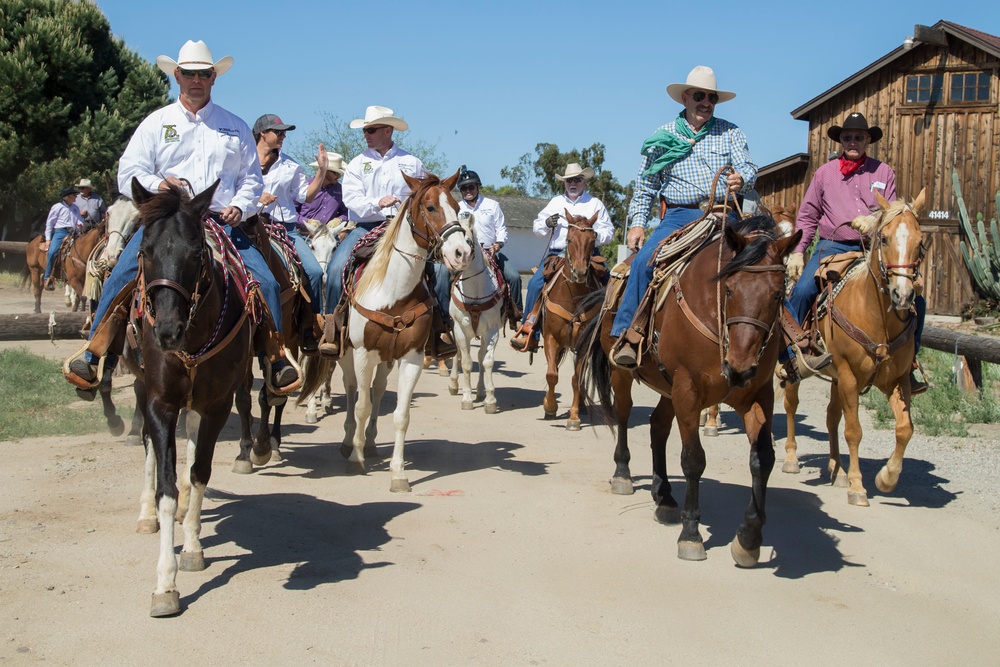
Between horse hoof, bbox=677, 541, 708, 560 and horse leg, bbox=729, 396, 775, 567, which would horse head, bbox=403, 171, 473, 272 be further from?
horse hoof, bbox=677, 541, 708, 560

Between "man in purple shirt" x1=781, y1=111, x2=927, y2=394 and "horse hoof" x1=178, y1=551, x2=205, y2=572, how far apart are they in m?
5.98

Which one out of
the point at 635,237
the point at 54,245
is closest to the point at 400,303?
the point at 635,237

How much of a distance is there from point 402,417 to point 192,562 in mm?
2955

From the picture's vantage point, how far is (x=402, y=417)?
886cm

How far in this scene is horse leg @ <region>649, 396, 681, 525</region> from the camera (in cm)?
774

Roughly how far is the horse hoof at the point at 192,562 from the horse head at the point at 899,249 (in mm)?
5719

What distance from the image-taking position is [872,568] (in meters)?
6.69

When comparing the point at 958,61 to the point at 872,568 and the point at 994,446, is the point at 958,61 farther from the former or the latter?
the point at 872,568

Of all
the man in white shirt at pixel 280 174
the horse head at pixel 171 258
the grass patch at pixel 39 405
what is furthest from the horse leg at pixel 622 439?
the grass patch at pixel 39 405

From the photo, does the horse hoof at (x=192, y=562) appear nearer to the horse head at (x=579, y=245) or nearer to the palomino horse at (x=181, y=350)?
the palomino horse at (x=181, y=350)

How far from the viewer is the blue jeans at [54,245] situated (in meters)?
18.8

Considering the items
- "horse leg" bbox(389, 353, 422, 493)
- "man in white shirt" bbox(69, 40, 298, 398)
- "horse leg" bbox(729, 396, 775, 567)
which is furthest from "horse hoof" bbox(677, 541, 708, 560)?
"man in white shirt" bbox(69, 40, 298, 398)

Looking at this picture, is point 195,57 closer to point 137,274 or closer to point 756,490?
point 137,274

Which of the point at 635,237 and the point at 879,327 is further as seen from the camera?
the point at 879,327
